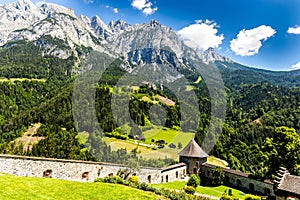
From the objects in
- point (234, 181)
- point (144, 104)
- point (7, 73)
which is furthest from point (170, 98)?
point (234, 181)

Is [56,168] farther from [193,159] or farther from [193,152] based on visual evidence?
[193,152]

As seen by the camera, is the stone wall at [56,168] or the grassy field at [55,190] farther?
the stone wall at [56,168]

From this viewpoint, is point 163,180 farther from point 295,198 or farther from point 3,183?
point 3,183

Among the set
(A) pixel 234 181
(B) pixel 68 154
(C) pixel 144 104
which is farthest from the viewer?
(C) pixel 144 104

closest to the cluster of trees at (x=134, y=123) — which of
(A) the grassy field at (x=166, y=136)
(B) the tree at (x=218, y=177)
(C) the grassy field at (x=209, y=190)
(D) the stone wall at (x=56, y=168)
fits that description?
(A) the grassy field at (x=166, y=136)

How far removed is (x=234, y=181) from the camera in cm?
3962

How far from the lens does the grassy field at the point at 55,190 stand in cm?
1433

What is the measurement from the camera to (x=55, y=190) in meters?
16.1

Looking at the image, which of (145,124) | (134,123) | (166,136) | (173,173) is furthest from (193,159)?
(145,124)

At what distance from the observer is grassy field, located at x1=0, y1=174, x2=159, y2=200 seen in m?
14.3

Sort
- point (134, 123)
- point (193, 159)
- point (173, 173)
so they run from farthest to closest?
point (134, 123)
point (193, 159)
point (173, 173)

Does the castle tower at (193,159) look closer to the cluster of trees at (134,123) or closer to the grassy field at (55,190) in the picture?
the cluster of trees at (134,123)

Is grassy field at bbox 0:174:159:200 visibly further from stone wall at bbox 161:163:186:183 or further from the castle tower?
the castle tower

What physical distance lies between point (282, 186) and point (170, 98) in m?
133
